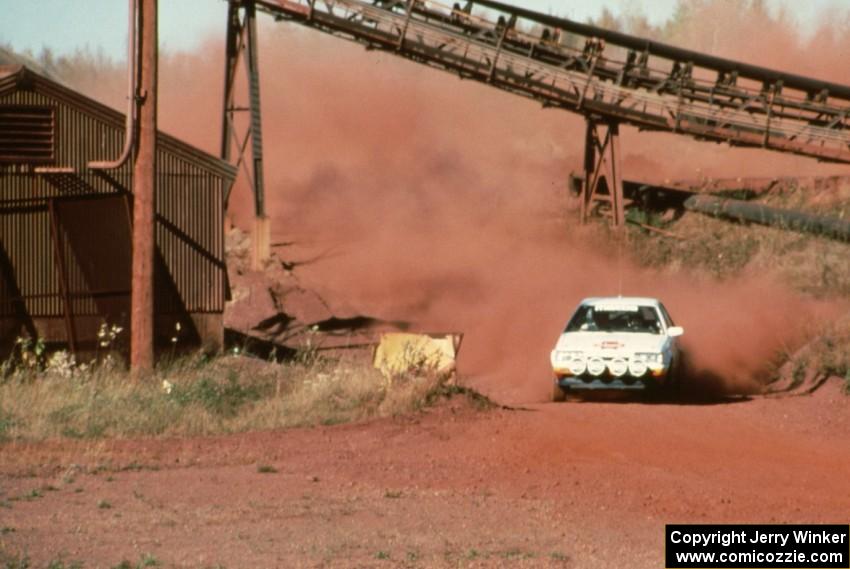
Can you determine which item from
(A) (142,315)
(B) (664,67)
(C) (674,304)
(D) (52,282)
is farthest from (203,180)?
(B) (664,67)

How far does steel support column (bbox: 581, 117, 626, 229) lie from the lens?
119ft

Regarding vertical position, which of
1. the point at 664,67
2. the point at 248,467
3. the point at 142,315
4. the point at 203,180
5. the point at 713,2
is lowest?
the point at 248,467

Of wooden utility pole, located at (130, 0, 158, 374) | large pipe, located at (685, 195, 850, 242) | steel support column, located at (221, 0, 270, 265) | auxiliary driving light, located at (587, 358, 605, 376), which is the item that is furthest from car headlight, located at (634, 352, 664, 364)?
steel support column, located at (221, 0, 270, 265)

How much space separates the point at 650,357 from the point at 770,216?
47.7 ft

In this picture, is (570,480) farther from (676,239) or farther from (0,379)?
(676,239)

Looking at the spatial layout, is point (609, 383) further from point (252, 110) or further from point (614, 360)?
point (252, 110)

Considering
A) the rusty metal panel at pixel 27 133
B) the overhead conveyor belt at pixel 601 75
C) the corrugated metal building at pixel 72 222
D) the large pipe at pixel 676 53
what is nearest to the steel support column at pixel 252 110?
the overhead conveyor belt at pixel 601 75

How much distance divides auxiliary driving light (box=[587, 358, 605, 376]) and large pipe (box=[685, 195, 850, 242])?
41.0 feet

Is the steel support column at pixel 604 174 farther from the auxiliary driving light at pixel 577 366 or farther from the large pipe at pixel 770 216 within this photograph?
the auxiliary driving light at pixel 577 366

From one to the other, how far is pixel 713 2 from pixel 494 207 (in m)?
53.1

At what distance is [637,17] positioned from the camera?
3526 inches

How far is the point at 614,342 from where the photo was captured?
2197 centimetres

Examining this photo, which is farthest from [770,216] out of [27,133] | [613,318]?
[27,133]

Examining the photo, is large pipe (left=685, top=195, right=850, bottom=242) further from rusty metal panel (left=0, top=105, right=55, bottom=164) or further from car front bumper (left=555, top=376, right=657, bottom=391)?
rusty metal panel (left=0, top=105, right=55, bottom=164)
